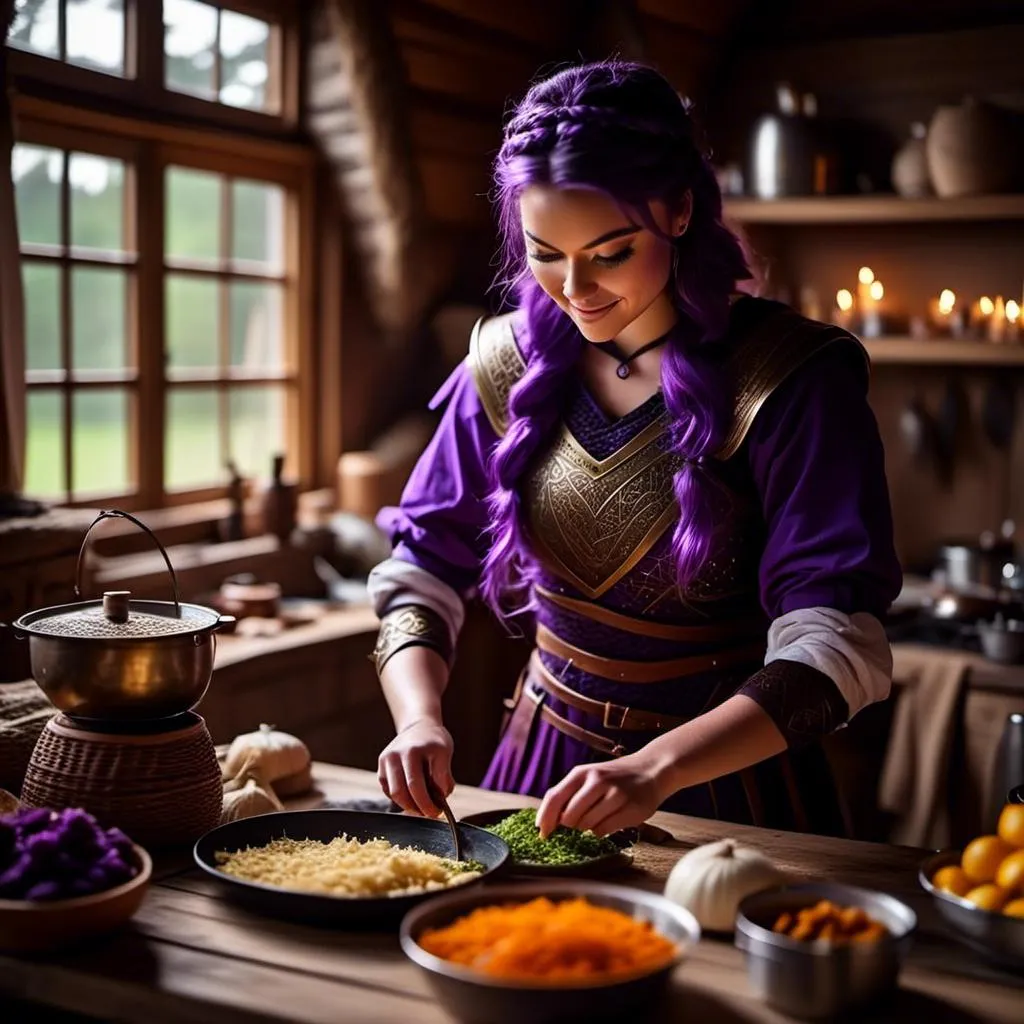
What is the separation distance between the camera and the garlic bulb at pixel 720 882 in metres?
1.40

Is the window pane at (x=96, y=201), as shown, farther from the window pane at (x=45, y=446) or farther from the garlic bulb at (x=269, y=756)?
the garlic bulb at (x=269, y=756)

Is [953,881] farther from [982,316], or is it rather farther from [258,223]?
[258,223]

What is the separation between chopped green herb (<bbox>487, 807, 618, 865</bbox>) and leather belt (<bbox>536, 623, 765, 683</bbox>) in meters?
0.34

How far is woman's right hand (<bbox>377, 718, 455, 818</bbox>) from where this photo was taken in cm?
165

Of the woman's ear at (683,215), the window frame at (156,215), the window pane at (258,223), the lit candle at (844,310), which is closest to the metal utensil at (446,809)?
the woman's ear at (683,215)

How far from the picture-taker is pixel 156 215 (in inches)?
149

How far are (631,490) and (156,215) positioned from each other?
7.49ft

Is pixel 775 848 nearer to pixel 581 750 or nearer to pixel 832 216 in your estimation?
pixel 581 750

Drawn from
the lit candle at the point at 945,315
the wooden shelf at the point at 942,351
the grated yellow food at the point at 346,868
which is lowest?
the grated yellow food at the point at 346,868

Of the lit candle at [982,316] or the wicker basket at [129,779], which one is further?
the lit candle at [982,316]

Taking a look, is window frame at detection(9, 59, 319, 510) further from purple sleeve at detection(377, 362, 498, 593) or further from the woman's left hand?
the woman's left hand

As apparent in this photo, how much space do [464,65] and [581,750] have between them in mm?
2836

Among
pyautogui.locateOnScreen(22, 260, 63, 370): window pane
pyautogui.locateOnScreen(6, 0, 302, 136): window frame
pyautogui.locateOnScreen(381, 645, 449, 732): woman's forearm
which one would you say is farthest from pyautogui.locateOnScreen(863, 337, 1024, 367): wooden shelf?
pyautogui.locateOnScreen(381, 645, 449, 732): woman's forearm

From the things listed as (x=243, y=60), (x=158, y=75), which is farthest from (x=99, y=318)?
(x=243, y=60)
